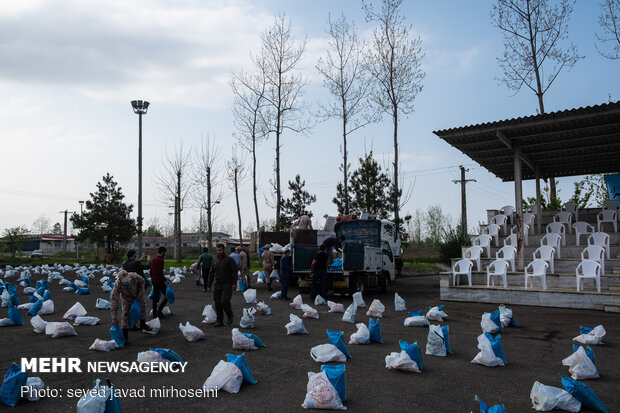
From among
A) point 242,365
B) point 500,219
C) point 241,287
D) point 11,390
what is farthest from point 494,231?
point 11,390

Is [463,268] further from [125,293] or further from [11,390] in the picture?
[11,390]

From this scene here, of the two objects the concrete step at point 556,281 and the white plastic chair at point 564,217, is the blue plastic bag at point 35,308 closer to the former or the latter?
the concrete step at point 556,281

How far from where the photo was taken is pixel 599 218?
702 inches

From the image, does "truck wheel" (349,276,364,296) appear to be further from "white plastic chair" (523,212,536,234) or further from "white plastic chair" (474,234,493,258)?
"white plastic chair" (523,212,536,234)

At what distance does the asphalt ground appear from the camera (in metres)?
4.93

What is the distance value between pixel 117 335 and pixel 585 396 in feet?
21.3

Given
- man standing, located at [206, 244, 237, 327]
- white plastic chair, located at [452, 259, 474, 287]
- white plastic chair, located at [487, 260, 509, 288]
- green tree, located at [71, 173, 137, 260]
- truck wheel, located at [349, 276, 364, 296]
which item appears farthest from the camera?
green tree, located at [71, 173, 137, 260]

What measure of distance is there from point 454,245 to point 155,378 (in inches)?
901

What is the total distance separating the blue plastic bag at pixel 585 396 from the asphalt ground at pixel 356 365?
10.2 inches

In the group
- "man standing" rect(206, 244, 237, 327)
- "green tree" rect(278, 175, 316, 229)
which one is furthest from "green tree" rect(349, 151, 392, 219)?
"man standing" rect(206, 244, 237, 327)

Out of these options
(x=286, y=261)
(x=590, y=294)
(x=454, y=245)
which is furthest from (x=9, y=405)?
(x=454, y=245)

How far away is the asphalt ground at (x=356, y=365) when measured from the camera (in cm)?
493

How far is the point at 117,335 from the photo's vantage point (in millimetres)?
7477

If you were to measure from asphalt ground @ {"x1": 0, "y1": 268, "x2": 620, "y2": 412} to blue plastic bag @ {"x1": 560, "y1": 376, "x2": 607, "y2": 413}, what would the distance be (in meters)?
0.26
